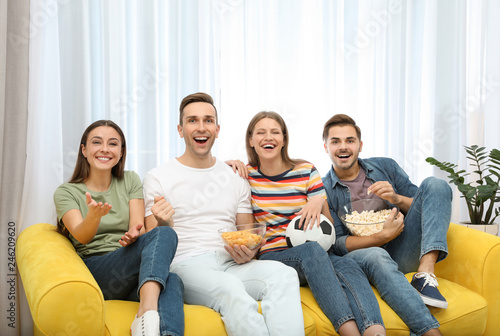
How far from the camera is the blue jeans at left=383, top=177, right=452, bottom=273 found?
2.04 meters

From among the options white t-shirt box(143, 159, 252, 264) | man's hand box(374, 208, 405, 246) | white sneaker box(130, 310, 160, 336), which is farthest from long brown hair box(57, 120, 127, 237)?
man's hand box(374, 208, 405, 246)

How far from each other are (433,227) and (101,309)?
1.49 metres

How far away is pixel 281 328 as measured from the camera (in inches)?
65.9

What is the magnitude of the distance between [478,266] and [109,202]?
1739 mm

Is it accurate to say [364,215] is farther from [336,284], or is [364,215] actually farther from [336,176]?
[336,284]

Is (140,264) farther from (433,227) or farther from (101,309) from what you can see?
(433,227)

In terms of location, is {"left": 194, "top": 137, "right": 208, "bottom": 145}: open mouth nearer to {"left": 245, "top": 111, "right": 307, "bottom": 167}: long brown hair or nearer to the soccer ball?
{"left": 245, "top": 111, "right": 307, "bottom": 167}: long brown hair

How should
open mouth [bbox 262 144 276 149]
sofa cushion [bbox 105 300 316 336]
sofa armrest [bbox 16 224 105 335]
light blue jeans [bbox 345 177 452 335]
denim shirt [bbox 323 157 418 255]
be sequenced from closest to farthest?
sofa armrest [bbox 16 224 105 335] < sofa cushion [bbox 105 300 316 336] < light blue jeans [bbox 345 177 452 335] < open mouth [bbox 262 144 276 149] < denim shirt [bbox 323 157 418 255]

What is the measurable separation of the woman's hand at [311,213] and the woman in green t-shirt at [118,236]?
0.62 m

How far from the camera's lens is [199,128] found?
7.21ft

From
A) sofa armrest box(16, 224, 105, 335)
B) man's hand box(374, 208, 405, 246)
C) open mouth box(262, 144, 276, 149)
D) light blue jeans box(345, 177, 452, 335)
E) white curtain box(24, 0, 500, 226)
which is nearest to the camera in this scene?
sofa armrest box(16, 224, 105, 335)

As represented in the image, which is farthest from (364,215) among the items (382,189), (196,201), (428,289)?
(196,201)

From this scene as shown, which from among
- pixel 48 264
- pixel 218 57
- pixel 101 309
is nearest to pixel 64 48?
pixel 218 57

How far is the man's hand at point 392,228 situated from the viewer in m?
2.14
